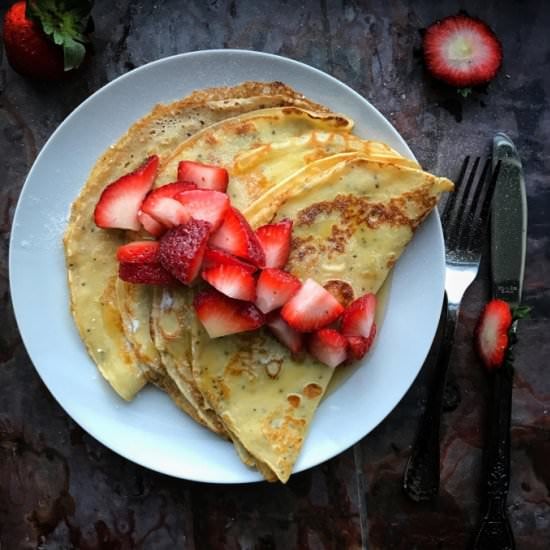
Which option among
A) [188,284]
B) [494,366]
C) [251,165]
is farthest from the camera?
[494,366]

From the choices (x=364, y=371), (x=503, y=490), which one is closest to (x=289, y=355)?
(x=364, y=371)

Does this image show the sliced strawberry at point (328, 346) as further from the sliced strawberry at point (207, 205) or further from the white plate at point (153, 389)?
the sliced strawberry at point (207, 205)

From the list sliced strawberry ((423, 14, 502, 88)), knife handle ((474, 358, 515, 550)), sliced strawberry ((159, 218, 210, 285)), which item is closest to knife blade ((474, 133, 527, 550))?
knife handle ((474, 358, 515, 550))

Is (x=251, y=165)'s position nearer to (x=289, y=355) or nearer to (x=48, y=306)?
(x=289, y=355)

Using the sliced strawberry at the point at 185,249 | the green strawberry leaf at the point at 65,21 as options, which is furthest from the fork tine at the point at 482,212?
the green strawberry leaf at the point at 65,21

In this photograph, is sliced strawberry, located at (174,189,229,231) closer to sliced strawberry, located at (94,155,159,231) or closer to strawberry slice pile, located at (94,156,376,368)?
strawberry slice pile, located at (94,156,376,368)
